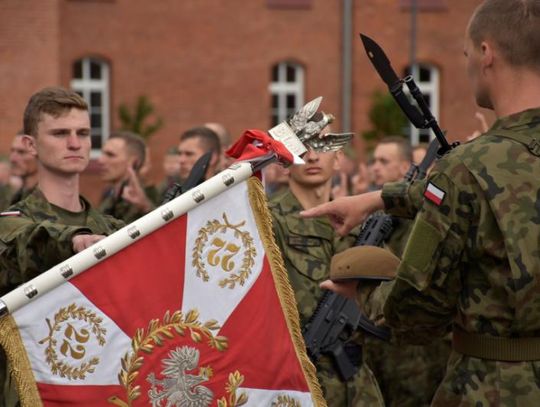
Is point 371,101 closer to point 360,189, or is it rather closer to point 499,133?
point 360,189

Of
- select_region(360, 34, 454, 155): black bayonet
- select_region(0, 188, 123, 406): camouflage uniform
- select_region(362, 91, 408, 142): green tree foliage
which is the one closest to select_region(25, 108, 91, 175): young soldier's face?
select_region(0, 188, 123, 406): camouflage uniform

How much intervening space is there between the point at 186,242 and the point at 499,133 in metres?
1.26

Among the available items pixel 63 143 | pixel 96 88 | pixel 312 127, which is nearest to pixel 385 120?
pixel 96 88

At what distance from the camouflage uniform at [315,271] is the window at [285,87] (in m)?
26.2

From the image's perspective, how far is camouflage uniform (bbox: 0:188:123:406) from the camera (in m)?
5.33

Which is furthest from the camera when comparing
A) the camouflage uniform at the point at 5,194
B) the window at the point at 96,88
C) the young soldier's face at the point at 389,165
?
the window at the point at 96,88

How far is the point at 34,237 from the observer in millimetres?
5391

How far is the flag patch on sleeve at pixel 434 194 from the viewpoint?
4.09 meters

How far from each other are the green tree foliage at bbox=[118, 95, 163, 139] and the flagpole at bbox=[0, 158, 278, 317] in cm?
2518

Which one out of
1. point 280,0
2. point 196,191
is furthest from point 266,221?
point 280,0

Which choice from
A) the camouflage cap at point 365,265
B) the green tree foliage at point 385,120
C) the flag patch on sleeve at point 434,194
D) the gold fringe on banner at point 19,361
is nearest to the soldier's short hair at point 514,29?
the flag patch on sleeve at point 434,194

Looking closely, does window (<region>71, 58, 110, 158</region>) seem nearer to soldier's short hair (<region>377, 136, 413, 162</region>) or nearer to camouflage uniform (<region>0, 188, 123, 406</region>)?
soldier's short hair (<region>377, 136, 413, 162</region>)

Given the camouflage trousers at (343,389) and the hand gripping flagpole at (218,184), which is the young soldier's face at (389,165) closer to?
the camouflage trousers at (343,389)

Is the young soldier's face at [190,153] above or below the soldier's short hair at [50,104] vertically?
below
